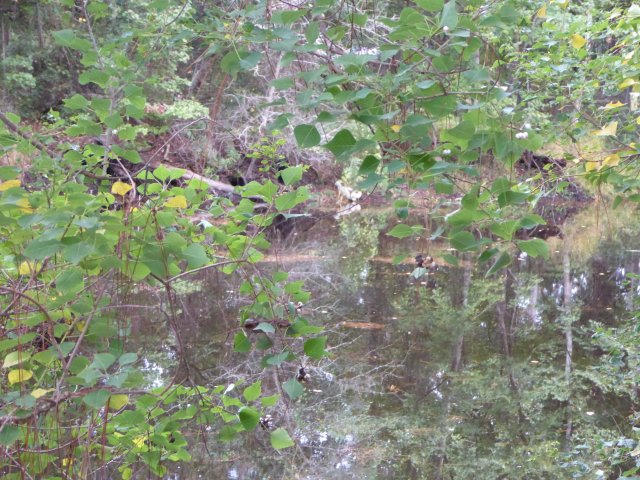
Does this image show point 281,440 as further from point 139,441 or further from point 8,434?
point 139,441

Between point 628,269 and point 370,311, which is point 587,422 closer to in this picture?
point 370,311

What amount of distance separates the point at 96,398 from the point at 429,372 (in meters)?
4.33

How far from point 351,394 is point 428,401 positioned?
54cm

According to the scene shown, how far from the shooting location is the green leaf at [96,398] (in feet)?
4.23

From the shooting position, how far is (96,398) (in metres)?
1.31

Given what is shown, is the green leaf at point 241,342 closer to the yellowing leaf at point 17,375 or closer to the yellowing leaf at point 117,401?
the yellowing leaf at point 117,401

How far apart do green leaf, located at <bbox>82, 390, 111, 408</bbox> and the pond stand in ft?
1.78

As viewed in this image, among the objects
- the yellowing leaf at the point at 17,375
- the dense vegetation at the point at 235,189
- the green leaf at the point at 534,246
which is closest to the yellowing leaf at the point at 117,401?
the dense vegetation at the point at 235,189

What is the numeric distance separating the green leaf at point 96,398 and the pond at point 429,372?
21.4 inches

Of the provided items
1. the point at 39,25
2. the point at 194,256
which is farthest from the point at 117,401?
the point at 39,25

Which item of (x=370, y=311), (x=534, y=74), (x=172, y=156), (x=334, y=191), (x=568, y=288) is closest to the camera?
(x=534, y=74)

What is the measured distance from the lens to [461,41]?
3.69 ft

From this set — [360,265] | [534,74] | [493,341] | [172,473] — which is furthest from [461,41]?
[360,265]

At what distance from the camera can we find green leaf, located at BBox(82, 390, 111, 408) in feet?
4.23
